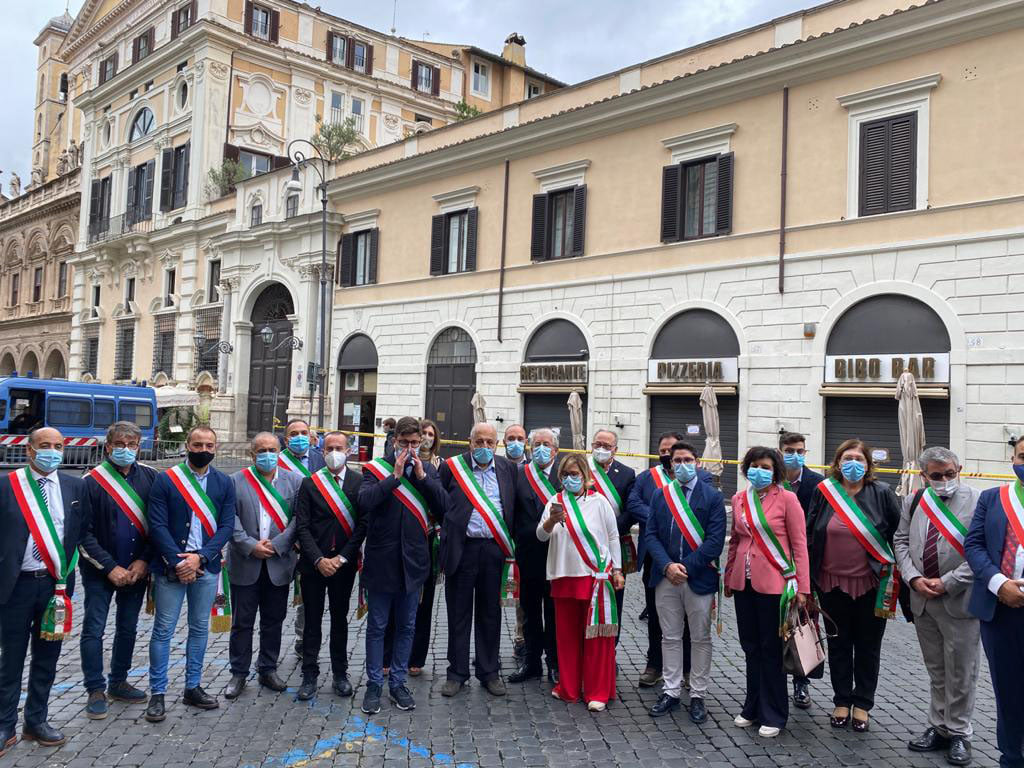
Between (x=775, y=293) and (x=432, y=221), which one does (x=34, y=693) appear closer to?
(x=775, y=293)

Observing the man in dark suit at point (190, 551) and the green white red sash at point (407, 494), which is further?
the green white red sash at point (407, 494)

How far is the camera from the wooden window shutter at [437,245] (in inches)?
977

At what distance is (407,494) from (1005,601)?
399 cm

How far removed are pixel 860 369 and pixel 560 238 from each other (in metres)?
8.84

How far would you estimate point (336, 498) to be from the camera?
6.30 m

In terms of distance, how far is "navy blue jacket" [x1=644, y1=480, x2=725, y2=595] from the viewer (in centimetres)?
596

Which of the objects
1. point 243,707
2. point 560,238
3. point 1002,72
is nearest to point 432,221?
point 560,238

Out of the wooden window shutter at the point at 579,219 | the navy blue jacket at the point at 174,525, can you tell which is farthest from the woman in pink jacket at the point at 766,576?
the wooden window shutter at the point at 579,219

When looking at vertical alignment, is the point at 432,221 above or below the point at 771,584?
above

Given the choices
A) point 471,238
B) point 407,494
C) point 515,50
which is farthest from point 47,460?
point 515,50

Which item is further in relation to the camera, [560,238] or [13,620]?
[560,238]

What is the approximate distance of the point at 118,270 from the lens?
40.2 metres

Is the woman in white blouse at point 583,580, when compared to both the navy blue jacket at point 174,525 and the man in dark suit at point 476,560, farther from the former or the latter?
the navy blue jacket at point 174,525

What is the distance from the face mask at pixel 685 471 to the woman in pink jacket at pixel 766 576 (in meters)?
0.47
